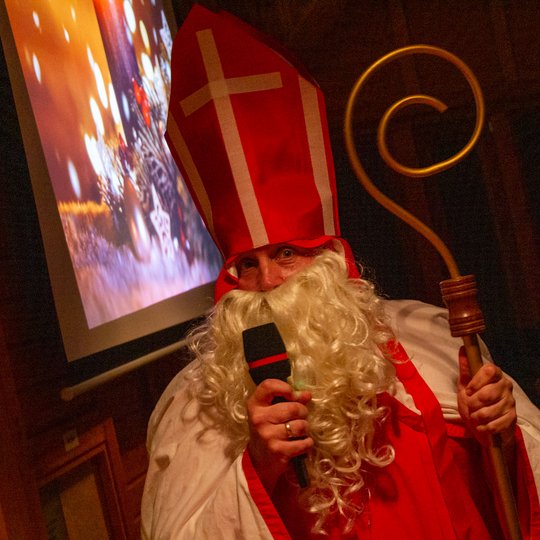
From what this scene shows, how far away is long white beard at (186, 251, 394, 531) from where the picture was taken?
126 cm

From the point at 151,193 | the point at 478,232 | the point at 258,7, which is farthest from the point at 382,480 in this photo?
the point at 258,7

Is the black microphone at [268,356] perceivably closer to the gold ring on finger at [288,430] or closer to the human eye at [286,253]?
the gold ring on finger at [288,430]

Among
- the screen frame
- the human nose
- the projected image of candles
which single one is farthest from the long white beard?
the projected image of candles

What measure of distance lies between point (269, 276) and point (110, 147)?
607mm

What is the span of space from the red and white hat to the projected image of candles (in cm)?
26

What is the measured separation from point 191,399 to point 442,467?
0.50 m

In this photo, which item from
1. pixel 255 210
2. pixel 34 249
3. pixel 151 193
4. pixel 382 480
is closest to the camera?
pixel 382 480

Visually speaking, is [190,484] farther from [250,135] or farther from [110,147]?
[110,147]

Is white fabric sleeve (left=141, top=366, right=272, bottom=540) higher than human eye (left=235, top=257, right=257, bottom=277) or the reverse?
the reverse

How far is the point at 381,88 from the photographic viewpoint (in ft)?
8.84

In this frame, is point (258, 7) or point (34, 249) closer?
point (34, 249)

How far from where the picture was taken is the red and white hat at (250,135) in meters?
1.47

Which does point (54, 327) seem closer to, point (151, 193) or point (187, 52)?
point (151, 193)

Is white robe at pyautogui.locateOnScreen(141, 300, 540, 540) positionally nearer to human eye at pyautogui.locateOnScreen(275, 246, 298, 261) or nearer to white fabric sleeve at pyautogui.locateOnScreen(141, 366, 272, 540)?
white fabric sleeve at pyautogui.locateOnScreen(141, 366, 272, 540)
